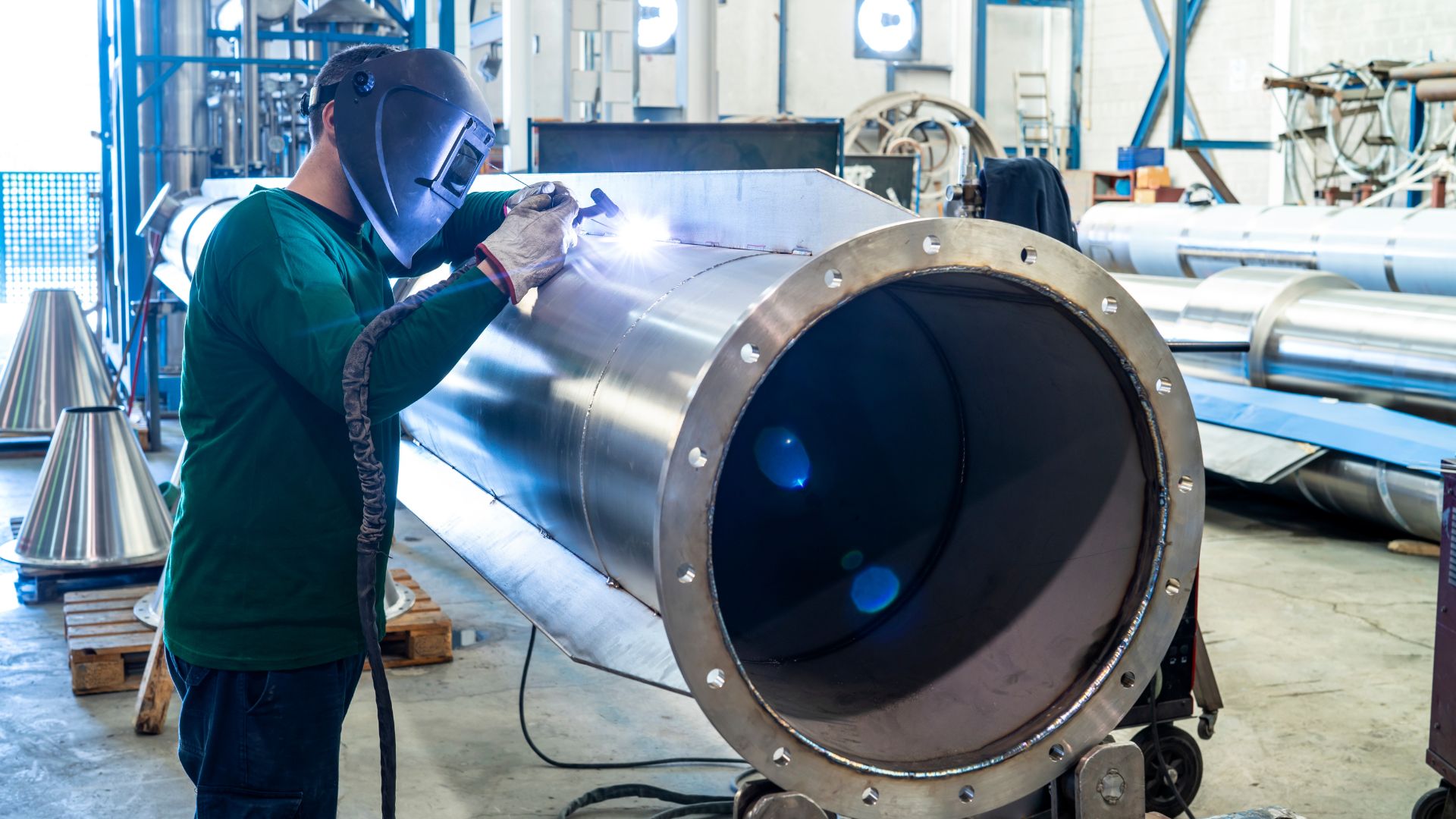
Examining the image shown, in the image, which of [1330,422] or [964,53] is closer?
[1330,422]

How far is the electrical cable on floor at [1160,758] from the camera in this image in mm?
2064

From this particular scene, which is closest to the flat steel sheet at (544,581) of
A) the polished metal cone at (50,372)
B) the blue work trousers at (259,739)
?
the blue work trousers at (259,739)

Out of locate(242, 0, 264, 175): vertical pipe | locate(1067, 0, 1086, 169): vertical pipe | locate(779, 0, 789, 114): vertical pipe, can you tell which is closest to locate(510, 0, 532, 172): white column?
locate(242, 0, 264, 175): vertical pipe

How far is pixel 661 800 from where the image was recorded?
2586 mm

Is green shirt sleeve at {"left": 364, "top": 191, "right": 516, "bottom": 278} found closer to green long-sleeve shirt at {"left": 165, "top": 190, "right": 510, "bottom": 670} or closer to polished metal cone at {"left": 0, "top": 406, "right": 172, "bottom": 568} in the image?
green long-sleeve shirt at {"left": 165, "top": 190, "right": 510, "bottom": 670}

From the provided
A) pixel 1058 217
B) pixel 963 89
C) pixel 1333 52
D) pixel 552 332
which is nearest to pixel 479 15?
pixel 963 89

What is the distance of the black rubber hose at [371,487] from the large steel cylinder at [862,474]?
0.19 metres

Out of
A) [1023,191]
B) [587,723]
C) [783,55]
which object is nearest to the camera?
[587,723]

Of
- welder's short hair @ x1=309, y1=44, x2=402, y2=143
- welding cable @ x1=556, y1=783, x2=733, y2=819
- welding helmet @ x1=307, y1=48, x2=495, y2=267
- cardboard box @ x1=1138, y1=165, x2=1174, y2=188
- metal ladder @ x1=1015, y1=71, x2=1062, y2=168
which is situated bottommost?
welding cable @ x1=556, y1=783, x2=733, y2=819

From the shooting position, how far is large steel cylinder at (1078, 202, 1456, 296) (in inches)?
239

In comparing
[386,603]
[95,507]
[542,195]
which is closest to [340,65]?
[542,195]

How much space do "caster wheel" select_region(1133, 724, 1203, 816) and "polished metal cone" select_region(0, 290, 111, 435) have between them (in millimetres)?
4961

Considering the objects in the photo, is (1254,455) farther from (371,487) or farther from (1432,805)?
(371,487)

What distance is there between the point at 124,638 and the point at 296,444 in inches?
78.3
